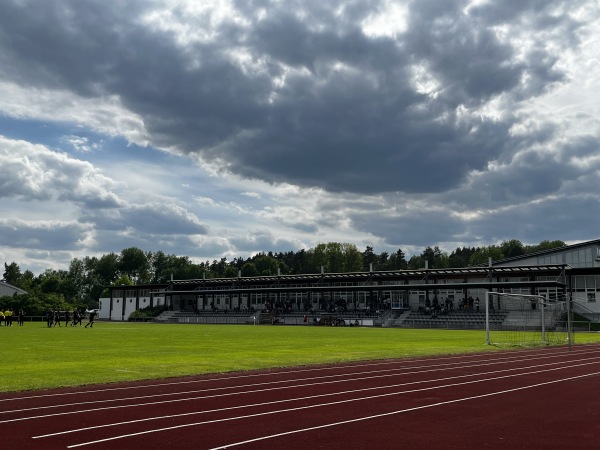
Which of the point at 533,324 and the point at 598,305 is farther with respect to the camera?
the point at 598,305

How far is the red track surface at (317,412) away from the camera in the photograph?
1048 cm

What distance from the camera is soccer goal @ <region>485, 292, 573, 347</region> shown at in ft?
126

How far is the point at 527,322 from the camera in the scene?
55156 millimetres

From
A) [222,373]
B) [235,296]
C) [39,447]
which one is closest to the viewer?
[39,447]

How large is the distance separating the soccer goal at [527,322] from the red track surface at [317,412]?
714 inches

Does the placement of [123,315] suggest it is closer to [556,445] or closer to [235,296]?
[235,296]

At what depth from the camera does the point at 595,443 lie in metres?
10.3

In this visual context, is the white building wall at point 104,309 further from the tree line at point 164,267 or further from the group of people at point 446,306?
the group of people at point 446,306

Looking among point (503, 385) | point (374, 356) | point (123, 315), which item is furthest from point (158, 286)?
point (503, 385)

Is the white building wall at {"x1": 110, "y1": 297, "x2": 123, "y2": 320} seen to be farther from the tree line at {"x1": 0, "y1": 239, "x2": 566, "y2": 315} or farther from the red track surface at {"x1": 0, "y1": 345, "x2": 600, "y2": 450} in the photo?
the red track surface at {"x1": 0, "y1": 345, "x2": 600, "y2": 450}

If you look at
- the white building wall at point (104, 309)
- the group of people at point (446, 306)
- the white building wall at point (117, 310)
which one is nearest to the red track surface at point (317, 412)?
the group of people at point (446, 306)

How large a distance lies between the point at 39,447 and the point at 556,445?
8.69 m

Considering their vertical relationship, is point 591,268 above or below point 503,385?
above

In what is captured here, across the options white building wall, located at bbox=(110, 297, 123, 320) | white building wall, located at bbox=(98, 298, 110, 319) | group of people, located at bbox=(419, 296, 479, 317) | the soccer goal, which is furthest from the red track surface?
white building wall, located at bbox=(98, 298, 110, 319)
